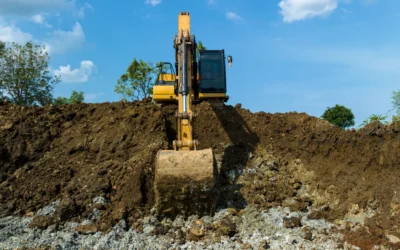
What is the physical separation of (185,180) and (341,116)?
2252cm

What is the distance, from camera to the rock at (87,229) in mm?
8712

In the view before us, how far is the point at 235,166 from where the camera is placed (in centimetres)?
1102

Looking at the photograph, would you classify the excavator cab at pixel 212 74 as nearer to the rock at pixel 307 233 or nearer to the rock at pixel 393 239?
the rock at pixel 307 233

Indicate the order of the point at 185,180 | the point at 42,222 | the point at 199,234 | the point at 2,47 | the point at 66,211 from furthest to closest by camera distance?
the point at 2,47, the point at 66,211, the point at 42,222, the point at 185,180, the point at 199,234

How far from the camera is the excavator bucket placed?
8.55m

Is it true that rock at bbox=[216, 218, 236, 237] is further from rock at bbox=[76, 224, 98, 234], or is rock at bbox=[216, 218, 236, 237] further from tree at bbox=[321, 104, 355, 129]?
tree at bbox=[321, 104, 355, 129]

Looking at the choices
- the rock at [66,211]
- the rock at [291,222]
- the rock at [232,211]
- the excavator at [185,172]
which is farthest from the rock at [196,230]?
the rock at [66,211]

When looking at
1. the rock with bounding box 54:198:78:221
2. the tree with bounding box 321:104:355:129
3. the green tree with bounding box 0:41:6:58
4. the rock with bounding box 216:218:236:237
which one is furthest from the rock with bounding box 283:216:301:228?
the green tree with bounding box 0:41:6:58

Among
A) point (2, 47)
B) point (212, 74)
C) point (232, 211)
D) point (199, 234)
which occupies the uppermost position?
point (2, 47)

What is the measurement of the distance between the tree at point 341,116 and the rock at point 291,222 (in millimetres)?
21176

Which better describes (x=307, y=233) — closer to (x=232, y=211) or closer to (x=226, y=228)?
(x=226, y=228)

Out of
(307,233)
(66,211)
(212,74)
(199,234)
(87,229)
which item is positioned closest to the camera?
(307,233)

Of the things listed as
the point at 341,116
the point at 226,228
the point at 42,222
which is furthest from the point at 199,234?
the point at 341,116

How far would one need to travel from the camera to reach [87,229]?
8.76 m
